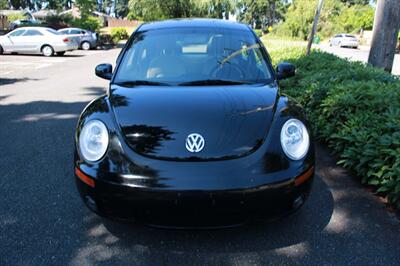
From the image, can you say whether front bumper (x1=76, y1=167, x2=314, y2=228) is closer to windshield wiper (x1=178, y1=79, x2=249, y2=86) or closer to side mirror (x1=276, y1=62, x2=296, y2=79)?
windshield wiper (x1=178, y1=79, x2=249, y2=86)

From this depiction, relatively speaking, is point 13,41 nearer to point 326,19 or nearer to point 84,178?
point 84,178

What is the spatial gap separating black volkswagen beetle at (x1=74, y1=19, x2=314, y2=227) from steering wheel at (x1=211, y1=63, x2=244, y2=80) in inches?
9.8

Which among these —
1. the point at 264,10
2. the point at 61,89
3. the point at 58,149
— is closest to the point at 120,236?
the point at 58,149

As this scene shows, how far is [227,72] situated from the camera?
303 cm

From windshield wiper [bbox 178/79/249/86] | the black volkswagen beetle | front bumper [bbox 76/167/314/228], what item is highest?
windshield wiper [bbox 178/79/249/86]

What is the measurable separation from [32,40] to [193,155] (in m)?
18.1

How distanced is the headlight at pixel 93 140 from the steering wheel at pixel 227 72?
1.16m

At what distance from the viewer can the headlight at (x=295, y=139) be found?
84.5 inches

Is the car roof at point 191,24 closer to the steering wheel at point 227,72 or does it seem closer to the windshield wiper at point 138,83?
the steering wheel at point 227,72

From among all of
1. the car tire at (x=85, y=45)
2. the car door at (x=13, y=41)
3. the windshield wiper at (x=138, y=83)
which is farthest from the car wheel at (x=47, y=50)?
the windshield wiper at (x=138, y=83)

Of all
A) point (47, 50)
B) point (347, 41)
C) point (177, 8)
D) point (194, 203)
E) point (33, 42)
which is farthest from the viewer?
point (347, 41)

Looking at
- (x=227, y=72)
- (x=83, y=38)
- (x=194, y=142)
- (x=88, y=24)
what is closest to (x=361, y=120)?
(x=227, y=72)

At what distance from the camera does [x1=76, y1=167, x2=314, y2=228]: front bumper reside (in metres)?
1.91

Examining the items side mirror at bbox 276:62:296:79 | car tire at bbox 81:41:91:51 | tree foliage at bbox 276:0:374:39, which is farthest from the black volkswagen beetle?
tree foliage at bbox 276:0:374:39
